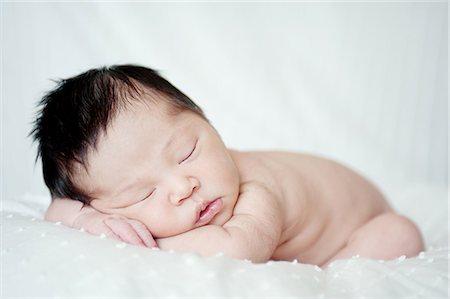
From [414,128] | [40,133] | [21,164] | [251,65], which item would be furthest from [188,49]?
[40,133]

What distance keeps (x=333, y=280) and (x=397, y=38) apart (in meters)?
1.67

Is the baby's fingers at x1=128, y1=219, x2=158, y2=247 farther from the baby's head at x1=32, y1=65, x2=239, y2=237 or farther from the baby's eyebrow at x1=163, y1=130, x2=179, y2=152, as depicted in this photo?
the baby's eyebrow at x1=163, y1=130, x2=179, y2=152

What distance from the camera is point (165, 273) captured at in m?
0.91

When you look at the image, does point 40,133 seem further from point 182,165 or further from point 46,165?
point 182,165

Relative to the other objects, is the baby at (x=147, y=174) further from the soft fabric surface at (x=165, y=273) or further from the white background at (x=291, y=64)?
the white background at (x=291, y=64)

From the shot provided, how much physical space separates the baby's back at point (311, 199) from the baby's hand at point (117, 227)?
320 mm

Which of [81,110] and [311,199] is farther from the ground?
[81,110]

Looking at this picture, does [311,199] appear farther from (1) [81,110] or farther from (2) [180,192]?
(1) [81,110]

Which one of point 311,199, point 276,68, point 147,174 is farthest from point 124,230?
point 276,68

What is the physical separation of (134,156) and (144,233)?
0.16m

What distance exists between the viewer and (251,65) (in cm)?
242

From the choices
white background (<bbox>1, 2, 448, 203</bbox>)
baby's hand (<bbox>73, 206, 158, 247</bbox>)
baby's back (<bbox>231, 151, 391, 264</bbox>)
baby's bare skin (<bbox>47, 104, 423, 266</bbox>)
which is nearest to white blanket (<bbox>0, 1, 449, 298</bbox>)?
white background (<bbox>1, 2, 448, 203</bbox>)

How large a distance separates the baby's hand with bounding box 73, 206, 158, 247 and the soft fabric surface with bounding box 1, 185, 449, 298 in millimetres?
59

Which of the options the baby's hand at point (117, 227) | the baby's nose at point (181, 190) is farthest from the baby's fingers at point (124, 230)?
the baby's nose at point (181, 190)
